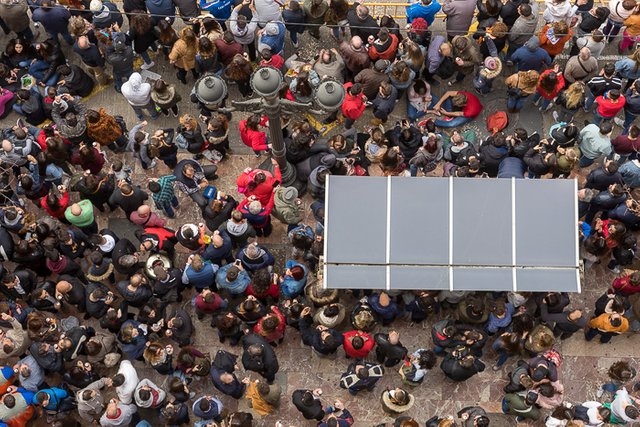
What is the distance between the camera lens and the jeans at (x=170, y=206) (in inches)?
622

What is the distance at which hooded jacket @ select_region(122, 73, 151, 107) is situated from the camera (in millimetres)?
15992

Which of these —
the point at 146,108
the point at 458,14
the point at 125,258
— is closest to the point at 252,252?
the point at 125,258

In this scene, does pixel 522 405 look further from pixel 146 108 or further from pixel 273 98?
pixel 146 108

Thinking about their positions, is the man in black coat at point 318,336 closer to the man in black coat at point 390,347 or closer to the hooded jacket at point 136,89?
the man in black coat at point 390,347

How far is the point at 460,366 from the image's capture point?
13711 millimetres

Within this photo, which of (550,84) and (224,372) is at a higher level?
(550,84)

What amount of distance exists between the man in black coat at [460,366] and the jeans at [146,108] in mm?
8272

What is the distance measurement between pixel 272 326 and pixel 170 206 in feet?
12.9

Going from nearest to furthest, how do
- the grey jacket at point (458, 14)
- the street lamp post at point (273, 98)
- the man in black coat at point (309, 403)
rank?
the street lamp post at point (273, 98), the man in black coat at point (309, 403), the grey jacket at point (458, 14)

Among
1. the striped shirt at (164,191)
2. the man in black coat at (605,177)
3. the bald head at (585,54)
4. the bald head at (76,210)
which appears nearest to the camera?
the man in black coat at (605,177)

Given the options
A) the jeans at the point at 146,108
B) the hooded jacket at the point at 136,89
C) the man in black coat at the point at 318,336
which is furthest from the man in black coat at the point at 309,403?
the jeans at the point at 146,108

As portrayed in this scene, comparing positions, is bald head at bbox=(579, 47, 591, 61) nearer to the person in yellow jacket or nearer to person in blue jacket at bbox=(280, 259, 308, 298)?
the person in yellow jacket

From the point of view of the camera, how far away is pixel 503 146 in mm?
15031

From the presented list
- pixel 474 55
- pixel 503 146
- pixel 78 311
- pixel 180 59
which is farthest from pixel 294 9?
pixel 78 311
